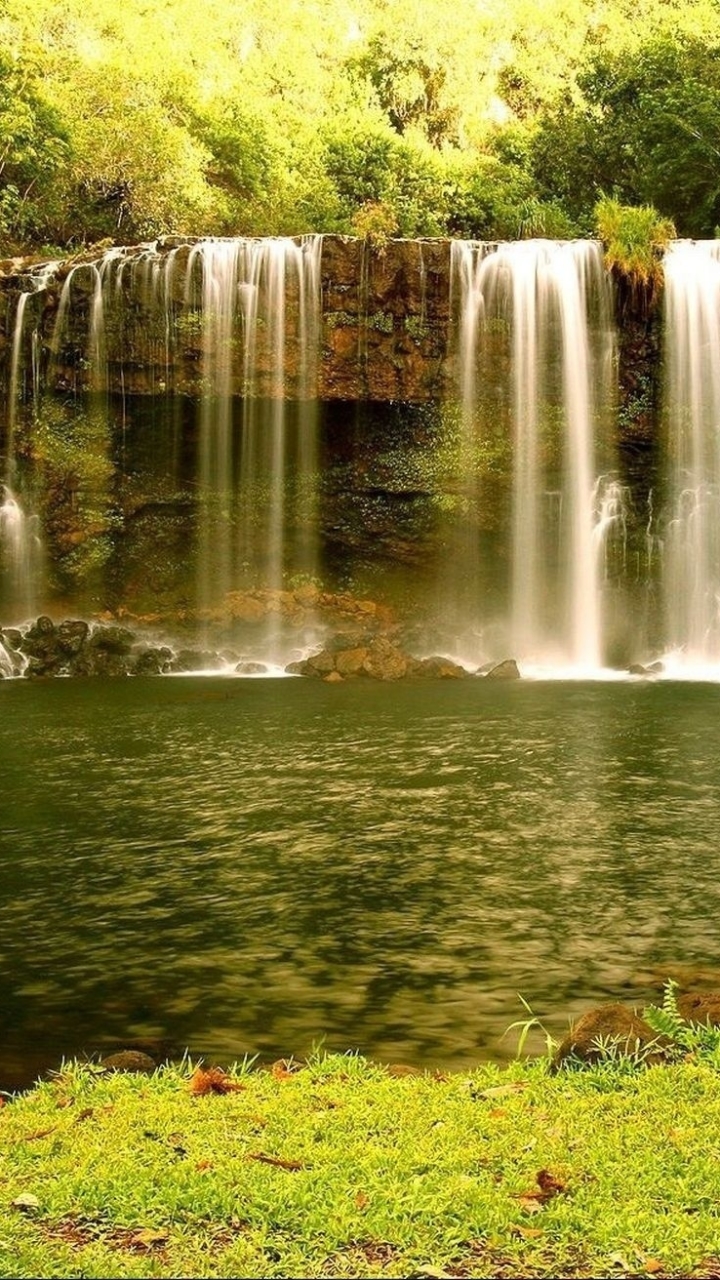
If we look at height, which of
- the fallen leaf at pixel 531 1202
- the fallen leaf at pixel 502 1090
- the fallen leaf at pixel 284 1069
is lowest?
the fallen leaf at pixel 284 1069

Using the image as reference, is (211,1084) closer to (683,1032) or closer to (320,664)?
(683,1032)

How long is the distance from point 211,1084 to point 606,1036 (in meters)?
1.78

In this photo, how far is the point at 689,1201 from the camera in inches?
159

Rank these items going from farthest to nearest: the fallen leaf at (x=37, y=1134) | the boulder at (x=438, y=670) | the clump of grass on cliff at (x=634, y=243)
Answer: the clump of grass on cliff at (x=634, y=243), the boulder at (x=438, y=670), the fallen leaf at (x=37, y=1134)

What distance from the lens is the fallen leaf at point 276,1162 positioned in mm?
4320

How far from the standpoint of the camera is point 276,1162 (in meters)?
4.36

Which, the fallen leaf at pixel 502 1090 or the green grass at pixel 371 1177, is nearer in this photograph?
the green grass at pixel 371 1177

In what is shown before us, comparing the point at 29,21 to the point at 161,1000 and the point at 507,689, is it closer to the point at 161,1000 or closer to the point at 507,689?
the point at 507,689

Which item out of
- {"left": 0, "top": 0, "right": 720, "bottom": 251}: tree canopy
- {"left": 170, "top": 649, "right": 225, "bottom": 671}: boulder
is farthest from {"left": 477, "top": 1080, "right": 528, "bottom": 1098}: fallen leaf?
{"left": 0, "top": 0, "right": 720, "bottom": 251}: tree canopy

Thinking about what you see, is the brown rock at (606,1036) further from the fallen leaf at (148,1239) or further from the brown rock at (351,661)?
the brown rock at (351,661)

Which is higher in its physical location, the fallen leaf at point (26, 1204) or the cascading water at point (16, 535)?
the cascading water at point (16, 535)

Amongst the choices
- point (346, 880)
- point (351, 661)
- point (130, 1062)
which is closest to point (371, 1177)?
point (130, 1062)

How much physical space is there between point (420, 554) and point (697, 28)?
81.1 ft

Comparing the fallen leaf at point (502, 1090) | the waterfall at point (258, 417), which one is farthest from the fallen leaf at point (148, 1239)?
the waterfall at point (258, 417)
